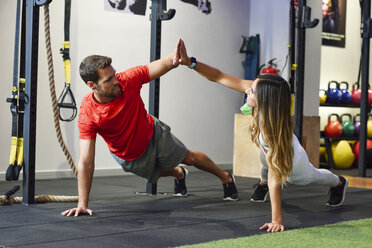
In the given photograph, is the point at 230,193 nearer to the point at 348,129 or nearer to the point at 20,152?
the point at 20,152

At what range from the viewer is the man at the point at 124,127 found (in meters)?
3.32

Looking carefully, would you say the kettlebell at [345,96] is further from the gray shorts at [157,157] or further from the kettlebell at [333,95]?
the gray shorts at [157,157]

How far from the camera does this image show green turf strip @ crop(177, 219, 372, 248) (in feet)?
8.41

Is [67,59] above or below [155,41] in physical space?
below

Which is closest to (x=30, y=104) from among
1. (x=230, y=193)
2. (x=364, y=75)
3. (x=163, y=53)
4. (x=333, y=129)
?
(x=230, y=193)

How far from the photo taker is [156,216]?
11.1 feet

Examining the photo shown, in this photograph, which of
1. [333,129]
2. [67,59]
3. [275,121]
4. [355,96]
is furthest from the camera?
[355,96]

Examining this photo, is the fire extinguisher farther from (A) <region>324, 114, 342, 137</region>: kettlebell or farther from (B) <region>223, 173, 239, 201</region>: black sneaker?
(B) <region>223, 173, 239, 201</region>: black sneaker

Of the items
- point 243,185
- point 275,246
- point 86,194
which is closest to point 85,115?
point 86,194

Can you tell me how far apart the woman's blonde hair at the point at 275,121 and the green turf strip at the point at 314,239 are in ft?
1.00

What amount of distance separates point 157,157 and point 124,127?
399 millimetres

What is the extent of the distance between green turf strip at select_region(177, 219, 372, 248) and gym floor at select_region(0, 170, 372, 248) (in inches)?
4.9

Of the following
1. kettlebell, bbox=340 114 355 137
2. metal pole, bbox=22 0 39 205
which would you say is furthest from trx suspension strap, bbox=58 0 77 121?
kettlebell, bbox=340 114 355 137

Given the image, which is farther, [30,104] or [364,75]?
[364,75]
